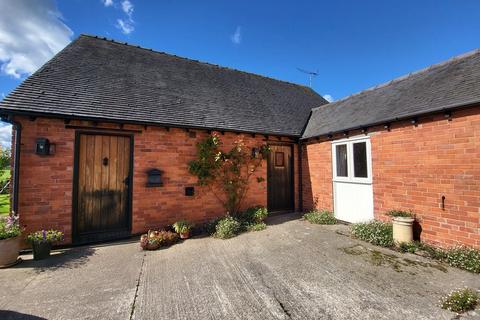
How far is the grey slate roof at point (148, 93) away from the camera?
5543 millimetres

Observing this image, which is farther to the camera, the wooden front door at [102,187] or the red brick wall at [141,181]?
the wooden front door at [102,187]

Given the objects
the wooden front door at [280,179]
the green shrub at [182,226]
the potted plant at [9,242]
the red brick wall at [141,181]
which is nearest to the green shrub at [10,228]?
the potted plant at [9,242]

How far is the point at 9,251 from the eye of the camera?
4.22m

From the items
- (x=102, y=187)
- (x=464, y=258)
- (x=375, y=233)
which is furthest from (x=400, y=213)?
(x=102, y=187)

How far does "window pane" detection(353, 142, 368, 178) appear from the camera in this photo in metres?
6.52

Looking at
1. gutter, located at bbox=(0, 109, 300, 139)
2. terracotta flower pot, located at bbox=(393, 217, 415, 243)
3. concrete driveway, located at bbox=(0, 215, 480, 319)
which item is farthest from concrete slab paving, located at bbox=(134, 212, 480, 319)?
gutter, located at bbox=(0, 109, 300, 139)

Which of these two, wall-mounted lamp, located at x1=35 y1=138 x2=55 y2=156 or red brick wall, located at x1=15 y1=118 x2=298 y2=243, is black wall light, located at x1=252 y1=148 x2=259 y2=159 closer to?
red brick wall, located at x1=15 y1=118 x2=298 y2=243

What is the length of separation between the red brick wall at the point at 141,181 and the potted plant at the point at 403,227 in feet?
13.0

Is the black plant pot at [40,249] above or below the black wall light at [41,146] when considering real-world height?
below

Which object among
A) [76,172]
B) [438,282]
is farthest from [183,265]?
Answer: [438,282]

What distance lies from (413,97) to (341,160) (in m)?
2.51

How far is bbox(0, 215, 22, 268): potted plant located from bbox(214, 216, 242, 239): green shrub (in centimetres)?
406

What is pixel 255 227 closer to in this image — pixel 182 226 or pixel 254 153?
pixel 182 226

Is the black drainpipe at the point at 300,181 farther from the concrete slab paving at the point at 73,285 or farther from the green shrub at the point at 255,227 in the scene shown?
the concrete slab paving at the point at 73,285
